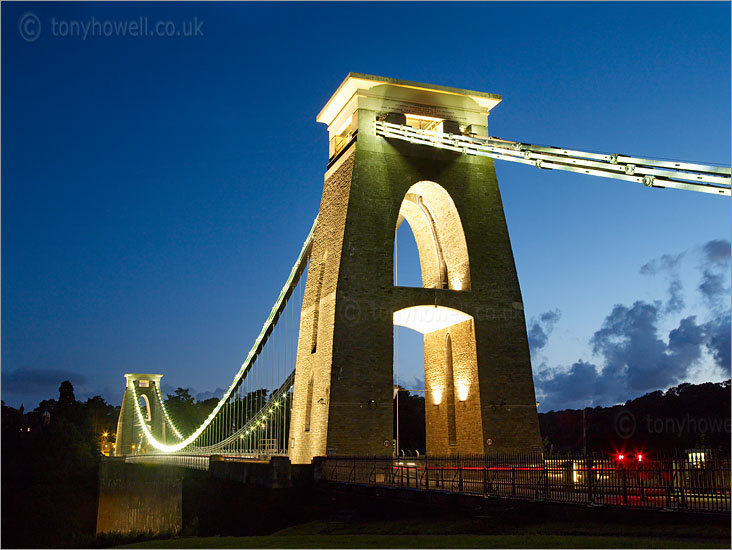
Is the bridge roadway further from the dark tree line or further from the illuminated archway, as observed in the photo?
the dark tree line

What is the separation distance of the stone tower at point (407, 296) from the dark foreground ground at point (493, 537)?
7.56 m

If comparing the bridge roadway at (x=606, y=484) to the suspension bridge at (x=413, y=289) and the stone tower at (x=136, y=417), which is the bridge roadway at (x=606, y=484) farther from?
the stone tower at (x=136, y=417)

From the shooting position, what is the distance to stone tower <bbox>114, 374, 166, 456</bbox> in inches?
3164

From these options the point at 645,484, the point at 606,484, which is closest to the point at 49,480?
the point at 606,484

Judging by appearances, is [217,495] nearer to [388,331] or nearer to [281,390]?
[281,390]

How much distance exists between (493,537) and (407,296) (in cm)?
1427

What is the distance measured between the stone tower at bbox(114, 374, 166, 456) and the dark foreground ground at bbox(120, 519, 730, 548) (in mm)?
65757

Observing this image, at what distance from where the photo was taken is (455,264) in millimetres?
29078

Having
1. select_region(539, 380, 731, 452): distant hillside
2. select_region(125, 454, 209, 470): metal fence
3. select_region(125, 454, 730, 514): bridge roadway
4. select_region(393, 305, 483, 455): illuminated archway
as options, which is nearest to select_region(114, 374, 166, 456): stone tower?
select_region(125, 454, 209, 470): metal fence

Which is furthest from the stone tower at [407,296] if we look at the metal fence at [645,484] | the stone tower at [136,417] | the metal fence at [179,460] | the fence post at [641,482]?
the stone tower at [136,417]

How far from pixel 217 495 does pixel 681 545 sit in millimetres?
25814

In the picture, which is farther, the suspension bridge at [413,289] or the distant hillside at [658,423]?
the distant hillside at [658,423]

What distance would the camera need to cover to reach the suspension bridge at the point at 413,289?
Result: 26.1 meters

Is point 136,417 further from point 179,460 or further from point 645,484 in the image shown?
point 645,484
